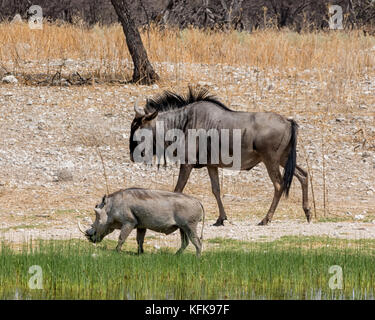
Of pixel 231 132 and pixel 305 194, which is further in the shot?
pixel 231 132

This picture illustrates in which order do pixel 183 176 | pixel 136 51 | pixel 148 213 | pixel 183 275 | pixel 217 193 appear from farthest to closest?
pixel 136 51 → pixel 217 193 → pixel 183 176 → pixel 148 213 → pixel 183 275

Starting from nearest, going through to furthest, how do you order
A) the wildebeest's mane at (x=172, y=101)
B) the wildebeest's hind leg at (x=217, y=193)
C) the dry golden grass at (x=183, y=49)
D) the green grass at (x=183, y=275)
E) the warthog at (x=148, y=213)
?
the green grass at (x=183, y=275) < the warthog at (x=148, y=213) < the wildebeest's hind leg at (x=217, y=193) < the wildebeest's mane at (x=172, y=101) < the dry golden grass at (x=183, y=49)

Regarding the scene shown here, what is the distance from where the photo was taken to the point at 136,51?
60.9ft

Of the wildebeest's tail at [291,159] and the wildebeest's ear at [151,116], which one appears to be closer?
the wildebeest's tail at [291,159]

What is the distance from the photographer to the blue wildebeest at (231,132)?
37.5 ft

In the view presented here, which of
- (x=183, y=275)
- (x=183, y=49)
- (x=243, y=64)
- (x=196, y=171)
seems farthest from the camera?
(x=183, y=49)

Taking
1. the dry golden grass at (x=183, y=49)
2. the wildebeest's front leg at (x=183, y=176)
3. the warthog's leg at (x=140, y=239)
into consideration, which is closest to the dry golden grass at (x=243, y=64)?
the dry golden grass at (x=183, y=49)

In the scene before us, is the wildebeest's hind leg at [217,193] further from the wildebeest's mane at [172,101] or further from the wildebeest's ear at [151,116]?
the wildebeest's ear at [151,116]

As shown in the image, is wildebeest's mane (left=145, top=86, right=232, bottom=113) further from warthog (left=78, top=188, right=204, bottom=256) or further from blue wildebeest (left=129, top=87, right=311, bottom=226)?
warthog (left=78, top=188, right=204, bottom=256)

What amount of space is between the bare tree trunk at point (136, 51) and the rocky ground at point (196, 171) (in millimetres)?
326

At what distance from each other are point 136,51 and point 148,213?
10.2 meters

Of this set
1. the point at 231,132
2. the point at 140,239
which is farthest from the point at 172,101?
the point at 140,239

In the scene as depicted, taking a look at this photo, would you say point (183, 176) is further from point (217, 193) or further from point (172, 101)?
point (172, 101)
